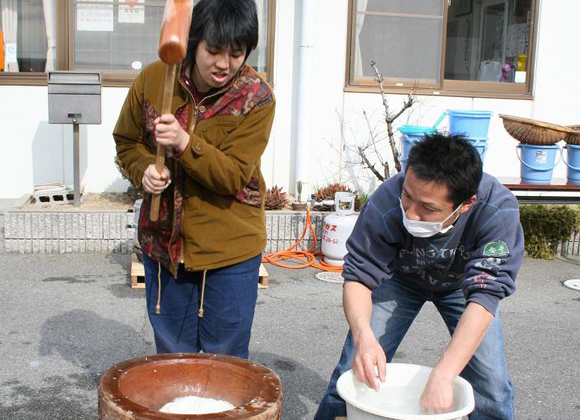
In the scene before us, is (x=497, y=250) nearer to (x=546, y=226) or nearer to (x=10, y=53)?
(x=546, y=226)

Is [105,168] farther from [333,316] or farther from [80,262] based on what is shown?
[333,316]

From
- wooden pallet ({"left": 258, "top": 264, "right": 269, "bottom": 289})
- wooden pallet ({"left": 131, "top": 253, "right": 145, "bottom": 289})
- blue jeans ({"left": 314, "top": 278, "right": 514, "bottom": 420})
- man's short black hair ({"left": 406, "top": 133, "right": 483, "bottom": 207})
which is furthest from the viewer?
wooden pallet ({"left": 258, "top": 264, "right": 269, "bottom": 289})

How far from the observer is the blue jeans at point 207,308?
3041 mm

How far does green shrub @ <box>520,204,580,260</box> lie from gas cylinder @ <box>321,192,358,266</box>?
1.73 metres

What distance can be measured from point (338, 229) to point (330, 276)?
15.8 inches

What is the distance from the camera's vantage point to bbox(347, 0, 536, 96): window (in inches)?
323

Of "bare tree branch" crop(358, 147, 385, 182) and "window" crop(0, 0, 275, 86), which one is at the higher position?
"window" crop(0, 0, 275, 86)

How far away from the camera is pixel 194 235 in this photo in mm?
2943

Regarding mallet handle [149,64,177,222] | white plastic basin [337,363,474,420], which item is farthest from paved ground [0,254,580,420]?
mallet handle [149,64,177,222]

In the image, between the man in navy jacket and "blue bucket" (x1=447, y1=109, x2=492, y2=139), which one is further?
"blue bucket" (x1=447, y1=109, x2=492, y2=139)

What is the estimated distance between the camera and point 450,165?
2.62 meters

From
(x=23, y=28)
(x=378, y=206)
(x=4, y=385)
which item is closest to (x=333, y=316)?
(x=4, y=385)

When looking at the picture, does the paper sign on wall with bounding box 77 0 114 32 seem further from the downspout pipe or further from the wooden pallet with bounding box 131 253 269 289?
the wooden pallet with bounding box 131 253 269 289

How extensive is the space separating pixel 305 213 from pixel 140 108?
4111 millimetres
